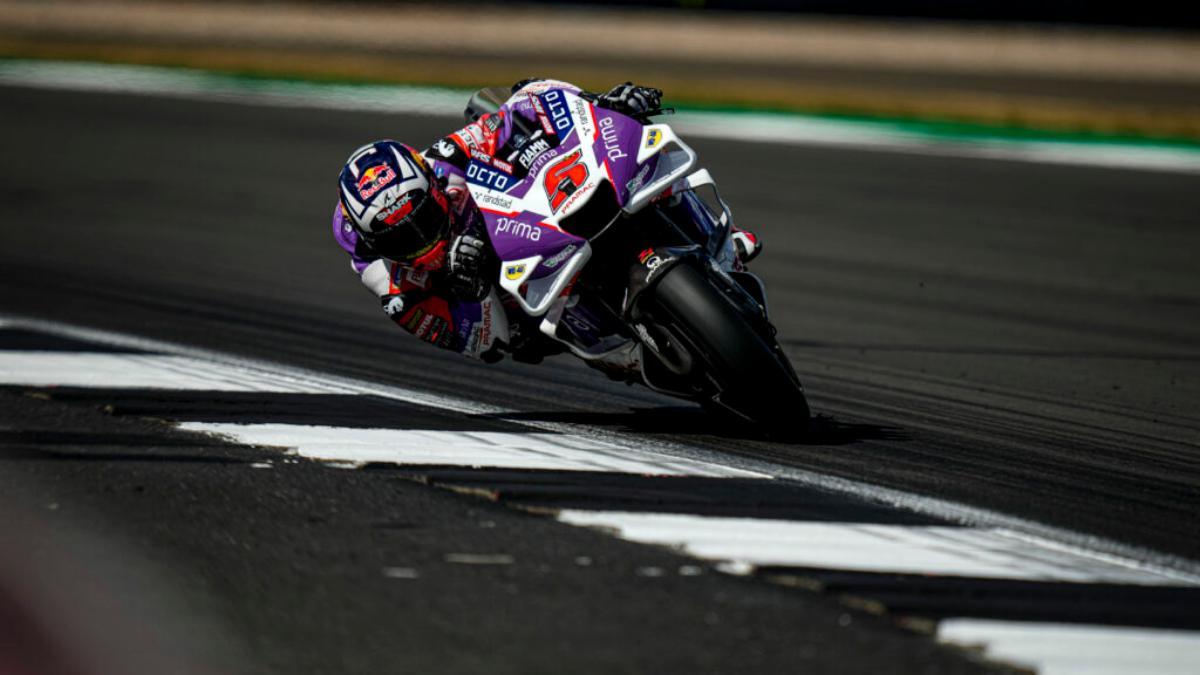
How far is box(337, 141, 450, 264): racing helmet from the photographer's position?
6.75 m

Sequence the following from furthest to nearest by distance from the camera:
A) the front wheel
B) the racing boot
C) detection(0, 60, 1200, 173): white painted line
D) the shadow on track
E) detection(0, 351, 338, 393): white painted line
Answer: detection(0, 60, 1200, 173): white painted line
detection(0, 351, 338, 393): white painted line
the racing boot
the shadow on track
the front wheel

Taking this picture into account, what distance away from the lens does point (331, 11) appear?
36.6 metres

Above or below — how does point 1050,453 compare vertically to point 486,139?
below

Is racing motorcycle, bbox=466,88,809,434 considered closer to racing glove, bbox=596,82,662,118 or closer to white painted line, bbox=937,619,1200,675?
racing glove, bbox=596,82,662,118

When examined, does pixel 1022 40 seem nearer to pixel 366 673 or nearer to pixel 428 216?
pixel 428 216

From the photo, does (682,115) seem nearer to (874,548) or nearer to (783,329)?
(783,329)

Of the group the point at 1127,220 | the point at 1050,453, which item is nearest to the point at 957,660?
the point at 1050,453

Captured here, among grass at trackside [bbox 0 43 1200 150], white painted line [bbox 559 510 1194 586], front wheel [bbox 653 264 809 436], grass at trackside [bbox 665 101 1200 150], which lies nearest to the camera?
white painted line [bbox 559 510 1194 586]

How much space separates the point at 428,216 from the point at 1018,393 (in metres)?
3.27

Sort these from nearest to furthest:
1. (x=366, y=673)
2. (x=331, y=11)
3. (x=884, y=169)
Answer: (x=366, y=673) < (x=884, y=169) < (x=331, y=11)

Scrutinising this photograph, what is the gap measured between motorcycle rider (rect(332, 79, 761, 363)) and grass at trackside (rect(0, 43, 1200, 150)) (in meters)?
13.0

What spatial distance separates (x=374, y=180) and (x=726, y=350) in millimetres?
1535

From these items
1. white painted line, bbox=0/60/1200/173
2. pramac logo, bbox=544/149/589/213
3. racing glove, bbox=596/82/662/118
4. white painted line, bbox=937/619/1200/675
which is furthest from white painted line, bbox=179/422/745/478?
white painted line, bbox=0/60/1200/173

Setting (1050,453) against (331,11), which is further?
(331,11)
